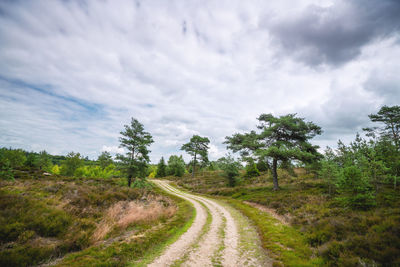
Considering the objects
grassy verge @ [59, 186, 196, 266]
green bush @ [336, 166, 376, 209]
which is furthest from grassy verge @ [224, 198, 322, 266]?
green bush @ [336, 166, 376, 209]

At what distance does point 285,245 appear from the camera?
7.93 m

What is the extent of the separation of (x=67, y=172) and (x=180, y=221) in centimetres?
6778

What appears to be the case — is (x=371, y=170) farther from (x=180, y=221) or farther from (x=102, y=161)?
(x=102, y=161)

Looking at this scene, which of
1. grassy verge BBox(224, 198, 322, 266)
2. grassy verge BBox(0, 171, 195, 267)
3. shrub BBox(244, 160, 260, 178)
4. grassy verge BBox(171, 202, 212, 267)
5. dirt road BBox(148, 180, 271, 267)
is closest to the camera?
grassy verge BBox(0, 171, 195, 267)

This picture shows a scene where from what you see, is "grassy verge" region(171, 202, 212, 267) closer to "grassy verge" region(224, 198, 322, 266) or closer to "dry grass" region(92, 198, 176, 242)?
"grassy verge" region(224, 198, 322, 266)

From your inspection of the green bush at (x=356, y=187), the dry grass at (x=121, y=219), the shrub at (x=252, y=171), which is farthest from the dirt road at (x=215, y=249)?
the shrub at (x=252, y=171)

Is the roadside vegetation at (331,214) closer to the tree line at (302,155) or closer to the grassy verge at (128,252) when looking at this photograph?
the tree line at (302,155)

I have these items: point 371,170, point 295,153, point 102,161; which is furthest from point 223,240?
point 102,161

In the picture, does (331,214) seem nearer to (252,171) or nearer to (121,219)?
(121,219)

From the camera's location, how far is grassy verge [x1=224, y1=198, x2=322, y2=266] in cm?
641

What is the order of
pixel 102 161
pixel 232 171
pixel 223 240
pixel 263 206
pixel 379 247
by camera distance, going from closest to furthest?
1. pixel 379 247
2. pixel 223 240
3. pixel 263 206
4. pixel 232 171
5. pixel 102 161

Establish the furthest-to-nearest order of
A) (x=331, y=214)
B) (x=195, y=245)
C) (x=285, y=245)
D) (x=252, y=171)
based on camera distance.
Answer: (x=252, y=171)
(x=331, y=214)
(x=285, y=245)
(x=195, y=245)

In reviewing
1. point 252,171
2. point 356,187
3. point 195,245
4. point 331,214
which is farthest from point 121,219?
point 252,171

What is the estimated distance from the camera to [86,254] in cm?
635
